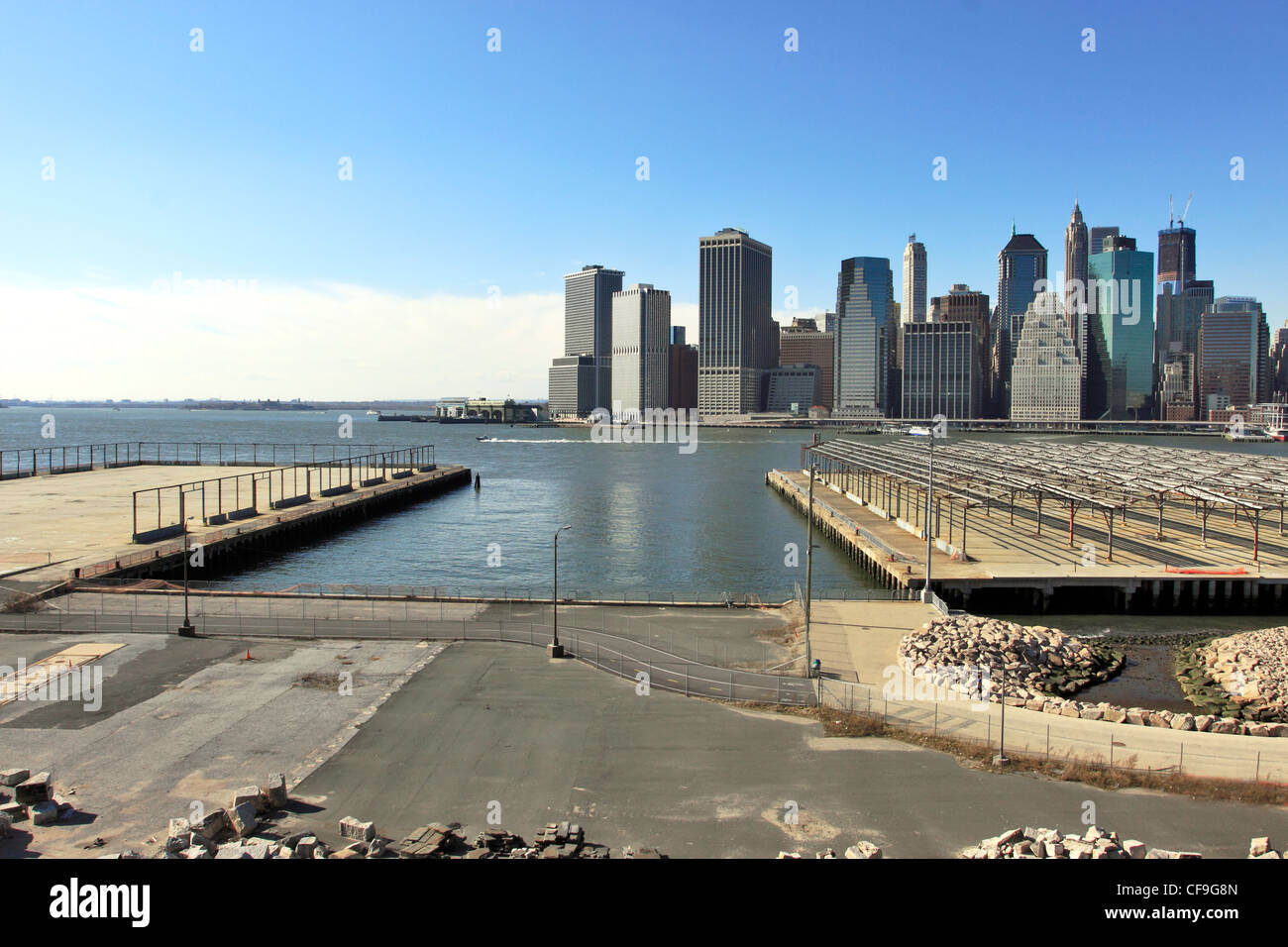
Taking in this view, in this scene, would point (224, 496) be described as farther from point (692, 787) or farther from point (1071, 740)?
point (1071, 740)

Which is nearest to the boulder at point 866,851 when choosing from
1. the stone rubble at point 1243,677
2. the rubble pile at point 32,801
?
the rubble pile at point 32,801

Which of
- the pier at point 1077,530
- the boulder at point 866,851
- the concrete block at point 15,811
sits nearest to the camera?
the boulder at point 866,851

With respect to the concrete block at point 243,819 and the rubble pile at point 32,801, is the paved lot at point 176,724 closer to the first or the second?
the rubble pile at point 32,801

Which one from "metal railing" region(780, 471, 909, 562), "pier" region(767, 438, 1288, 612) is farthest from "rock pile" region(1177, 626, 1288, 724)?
"metal railing" region(780, 471, 909, 562)

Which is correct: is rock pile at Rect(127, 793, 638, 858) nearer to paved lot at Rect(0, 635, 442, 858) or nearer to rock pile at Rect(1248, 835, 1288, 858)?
paved lot at Rect(0, 635, 442, 858)

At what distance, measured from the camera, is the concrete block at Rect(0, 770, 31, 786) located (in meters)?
17.2

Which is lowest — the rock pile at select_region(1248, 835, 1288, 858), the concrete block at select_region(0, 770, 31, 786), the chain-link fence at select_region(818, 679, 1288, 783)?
the chain-link fence at select_region(818, 679, 1288, 783)

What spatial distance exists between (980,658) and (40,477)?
100427 mm

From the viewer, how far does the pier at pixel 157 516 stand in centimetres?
4641

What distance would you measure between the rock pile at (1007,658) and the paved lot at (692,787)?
22.2ft

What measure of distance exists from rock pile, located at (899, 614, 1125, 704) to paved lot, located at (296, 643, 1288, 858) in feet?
22.2
